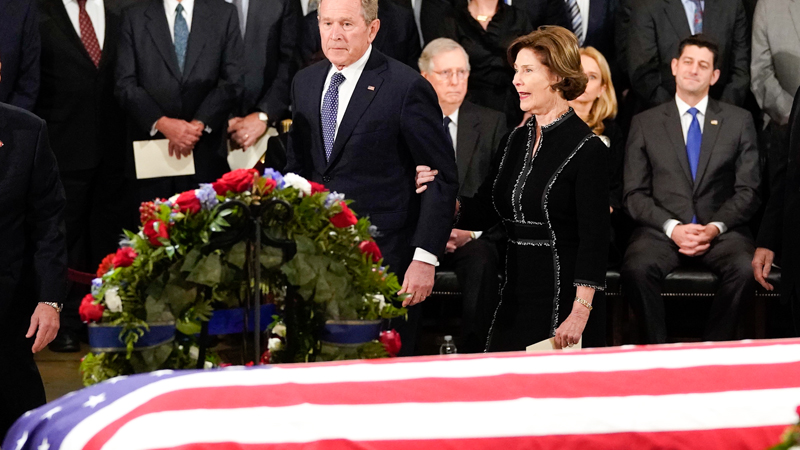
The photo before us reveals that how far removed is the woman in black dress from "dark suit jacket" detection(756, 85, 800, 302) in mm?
1337

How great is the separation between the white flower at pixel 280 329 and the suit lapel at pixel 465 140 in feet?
9.66

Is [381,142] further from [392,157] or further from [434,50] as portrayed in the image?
[434,50]

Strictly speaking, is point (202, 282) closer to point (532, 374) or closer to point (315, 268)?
point (315, 268)

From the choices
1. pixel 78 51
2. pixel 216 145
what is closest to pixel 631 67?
pixel 216 145

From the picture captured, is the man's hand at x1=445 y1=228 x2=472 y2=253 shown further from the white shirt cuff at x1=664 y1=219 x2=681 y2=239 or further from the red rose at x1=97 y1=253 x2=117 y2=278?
the red rose at x1=97 y1=253 x2=117 y2=278

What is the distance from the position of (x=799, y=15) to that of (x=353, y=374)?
14.3ft

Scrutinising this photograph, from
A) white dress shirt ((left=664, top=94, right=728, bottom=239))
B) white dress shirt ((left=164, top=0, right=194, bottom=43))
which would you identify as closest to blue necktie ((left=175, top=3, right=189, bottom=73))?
white dress shirt ((left=164, top=0, right=194, bottom=43))

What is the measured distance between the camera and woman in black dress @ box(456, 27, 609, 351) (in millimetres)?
3350

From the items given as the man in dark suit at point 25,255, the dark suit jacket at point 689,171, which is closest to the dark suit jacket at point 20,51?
the man in dark suit at point 25,255

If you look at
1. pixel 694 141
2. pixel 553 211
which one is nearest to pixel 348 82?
pixel 553 211

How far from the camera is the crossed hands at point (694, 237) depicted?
199 inches

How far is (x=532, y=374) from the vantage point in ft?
6.79

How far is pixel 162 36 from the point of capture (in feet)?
17.9

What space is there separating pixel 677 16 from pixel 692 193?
105 cm
